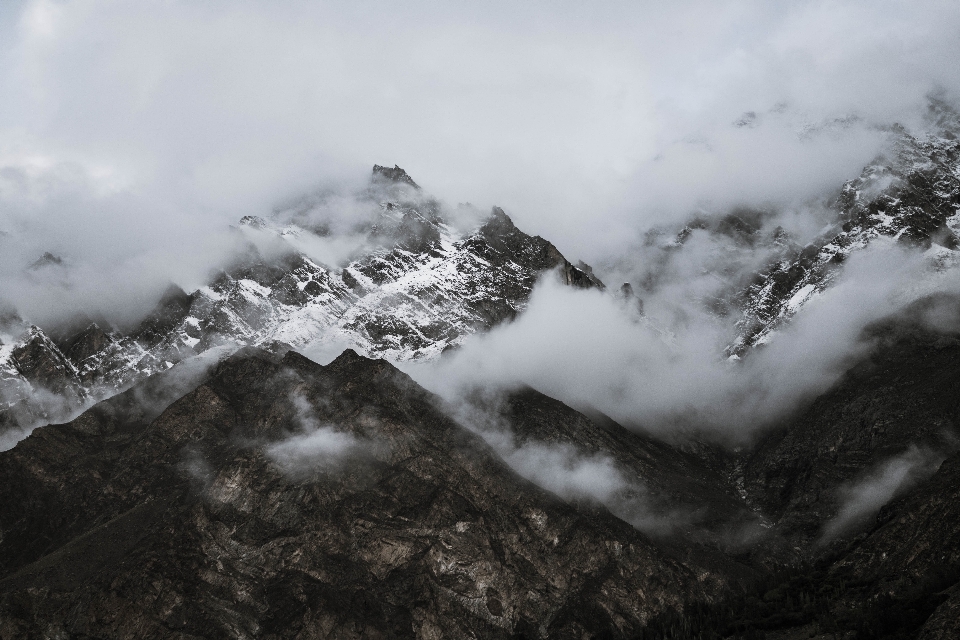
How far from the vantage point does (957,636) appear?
19900 cm
